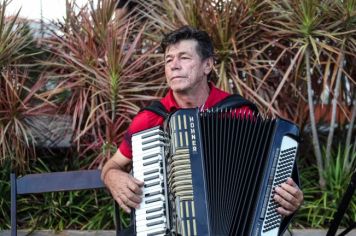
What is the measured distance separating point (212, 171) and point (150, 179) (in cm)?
23

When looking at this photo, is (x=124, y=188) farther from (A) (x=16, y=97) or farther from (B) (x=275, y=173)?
(A) (x=16, y=97)

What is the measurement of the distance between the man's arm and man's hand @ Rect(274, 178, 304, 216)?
20.3 inches

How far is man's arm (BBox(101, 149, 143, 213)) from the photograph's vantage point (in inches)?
107

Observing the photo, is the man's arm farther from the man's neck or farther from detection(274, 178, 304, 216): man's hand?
detection(274, 178, 304, 216): man's hand

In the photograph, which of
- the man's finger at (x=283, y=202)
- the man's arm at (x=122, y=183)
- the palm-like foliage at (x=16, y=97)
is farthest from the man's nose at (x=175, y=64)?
the palm-like foliage at (x=16, y=97)

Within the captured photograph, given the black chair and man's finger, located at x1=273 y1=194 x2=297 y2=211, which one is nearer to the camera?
man's finger, located at x1=273 y1=194 x2=297 y2=211

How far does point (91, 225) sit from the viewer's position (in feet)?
14.2

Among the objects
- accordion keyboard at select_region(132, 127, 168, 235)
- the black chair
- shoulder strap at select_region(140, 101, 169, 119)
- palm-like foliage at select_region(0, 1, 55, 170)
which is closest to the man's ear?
shoulder strap at select_region(140, 101, 169, 119)

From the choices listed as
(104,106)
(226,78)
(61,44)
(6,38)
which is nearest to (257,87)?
(226,78)

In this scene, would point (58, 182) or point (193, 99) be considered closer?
point (193, 99)

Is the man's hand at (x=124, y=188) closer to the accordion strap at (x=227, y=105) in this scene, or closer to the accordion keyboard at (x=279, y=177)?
the accordion strap at (x=227, y=105)

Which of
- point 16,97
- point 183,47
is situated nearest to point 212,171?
point 183,47

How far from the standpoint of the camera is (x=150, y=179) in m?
2.73

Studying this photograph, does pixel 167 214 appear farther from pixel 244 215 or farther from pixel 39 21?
pixel 39 21
